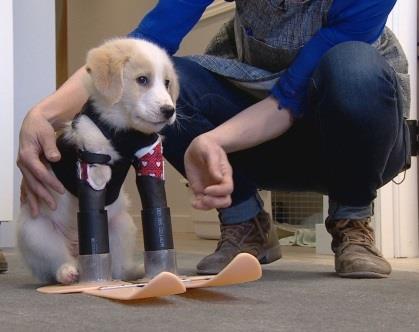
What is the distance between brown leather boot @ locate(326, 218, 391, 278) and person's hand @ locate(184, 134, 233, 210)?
0.35 m

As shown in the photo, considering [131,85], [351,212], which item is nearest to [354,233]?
[351,212]

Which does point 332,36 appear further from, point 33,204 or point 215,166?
point 33,204

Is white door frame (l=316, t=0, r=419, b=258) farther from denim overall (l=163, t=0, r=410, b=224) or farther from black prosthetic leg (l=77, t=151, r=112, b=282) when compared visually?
black prosthetic leg (l=77, t=151, r=112, b=282)

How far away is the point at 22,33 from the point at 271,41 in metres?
1.35

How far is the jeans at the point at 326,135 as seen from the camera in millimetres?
1339

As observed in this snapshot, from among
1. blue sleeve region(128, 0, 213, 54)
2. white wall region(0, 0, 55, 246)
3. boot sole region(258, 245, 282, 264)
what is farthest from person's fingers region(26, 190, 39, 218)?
white wall region(0, 0, 55, 246)

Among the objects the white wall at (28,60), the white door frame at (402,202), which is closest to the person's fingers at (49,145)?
the white door frame at (402,202)

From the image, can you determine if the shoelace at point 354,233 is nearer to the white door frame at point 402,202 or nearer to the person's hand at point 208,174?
the person's hand at point 208,174

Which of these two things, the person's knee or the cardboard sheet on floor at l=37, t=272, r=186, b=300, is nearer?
the cardboard sheet on floor at l=37, t=272, r=186, b=300

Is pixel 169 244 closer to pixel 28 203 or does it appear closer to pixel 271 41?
pixel 28 203

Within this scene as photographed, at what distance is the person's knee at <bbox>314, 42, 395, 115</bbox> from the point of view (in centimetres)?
133

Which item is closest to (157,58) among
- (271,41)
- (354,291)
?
(271,41)

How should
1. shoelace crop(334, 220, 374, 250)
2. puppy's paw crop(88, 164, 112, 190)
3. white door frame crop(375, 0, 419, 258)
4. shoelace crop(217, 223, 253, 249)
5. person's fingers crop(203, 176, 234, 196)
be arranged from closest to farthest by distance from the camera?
person's fingers crop(203, 176, 234, 196) < puppy's paw crop(88, 164, 112, 190) < shoelace crop(334, 220, 374, 250) < shoelace crop(217, 223, 253, 249) < white door frame crop(375, 0, 419, 258)

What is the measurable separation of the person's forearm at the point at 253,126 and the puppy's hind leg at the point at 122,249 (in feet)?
0.79
